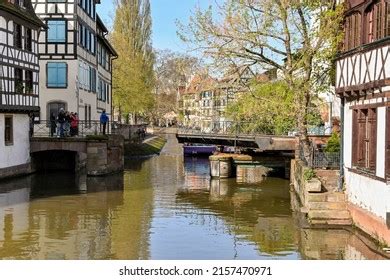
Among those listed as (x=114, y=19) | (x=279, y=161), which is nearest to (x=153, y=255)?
(x=279, y=161)

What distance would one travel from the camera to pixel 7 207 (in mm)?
22156

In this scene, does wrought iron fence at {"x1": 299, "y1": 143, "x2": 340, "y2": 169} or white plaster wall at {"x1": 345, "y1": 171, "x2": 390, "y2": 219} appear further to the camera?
wrought iron fence at {"x1": 299, "y1": 143, "x2": 340, "y2": 169}

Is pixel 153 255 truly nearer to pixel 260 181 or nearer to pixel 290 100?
pixel 290 100

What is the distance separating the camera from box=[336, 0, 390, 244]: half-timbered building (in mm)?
15219

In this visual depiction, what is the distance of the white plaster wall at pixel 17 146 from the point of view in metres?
28.7

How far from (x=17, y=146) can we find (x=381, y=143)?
64.8ft

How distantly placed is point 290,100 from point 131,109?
32.6 m

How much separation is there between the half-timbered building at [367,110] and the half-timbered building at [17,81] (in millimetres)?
15374

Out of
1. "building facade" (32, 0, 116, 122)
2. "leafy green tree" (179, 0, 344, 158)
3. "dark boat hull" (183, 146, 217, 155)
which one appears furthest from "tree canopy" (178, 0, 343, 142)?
"dark boat hull" (183, 146, 217, 155)

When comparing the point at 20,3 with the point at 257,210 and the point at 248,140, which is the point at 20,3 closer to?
the point at 248,140

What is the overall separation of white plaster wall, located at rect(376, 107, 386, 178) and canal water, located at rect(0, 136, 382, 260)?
1949 millimetres

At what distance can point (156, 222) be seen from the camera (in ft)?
64.2

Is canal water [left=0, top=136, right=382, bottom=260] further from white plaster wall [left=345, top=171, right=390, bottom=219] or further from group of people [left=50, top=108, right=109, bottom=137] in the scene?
group of people [left=50, top=108, right=109, bottom=137]

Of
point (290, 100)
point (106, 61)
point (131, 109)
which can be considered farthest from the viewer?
point (131, 109)
